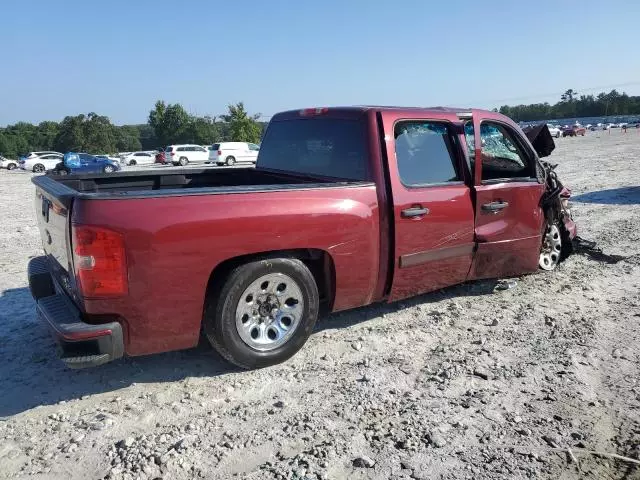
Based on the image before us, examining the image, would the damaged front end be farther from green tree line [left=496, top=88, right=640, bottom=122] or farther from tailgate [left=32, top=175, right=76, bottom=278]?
green tree line [left=496, top=88, right=640, bottom=122]

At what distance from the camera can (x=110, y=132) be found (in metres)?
73.7

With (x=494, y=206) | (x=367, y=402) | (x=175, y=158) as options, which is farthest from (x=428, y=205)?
(x=175, y=158)

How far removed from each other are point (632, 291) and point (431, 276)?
92.4 inches

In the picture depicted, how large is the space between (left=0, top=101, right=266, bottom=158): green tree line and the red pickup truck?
202 ft

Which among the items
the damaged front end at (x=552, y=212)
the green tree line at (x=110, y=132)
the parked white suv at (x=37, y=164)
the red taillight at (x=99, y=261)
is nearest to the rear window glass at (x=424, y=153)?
the damaged front end at (x=552, y=212)

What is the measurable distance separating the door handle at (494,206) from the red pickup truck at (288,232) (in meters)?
0.02

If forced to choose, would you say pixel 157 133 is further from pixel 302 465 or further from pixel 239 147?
pixel 302 465

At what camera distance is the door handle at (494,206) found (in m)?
4.72

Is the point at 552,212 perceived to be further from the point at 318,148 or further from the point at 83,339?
the point at 83,339

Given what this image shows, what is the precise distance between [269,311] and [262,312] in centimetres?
5

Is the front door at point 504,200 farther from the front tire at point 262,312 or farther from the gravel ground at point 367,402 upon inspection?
the front tire at point 262,312

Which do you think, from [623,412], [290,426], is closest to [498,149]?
[623,412]

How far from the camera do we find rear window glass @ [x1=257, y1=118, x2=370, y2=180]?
4.21 metres

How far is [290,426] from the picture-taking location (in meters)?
3.04
